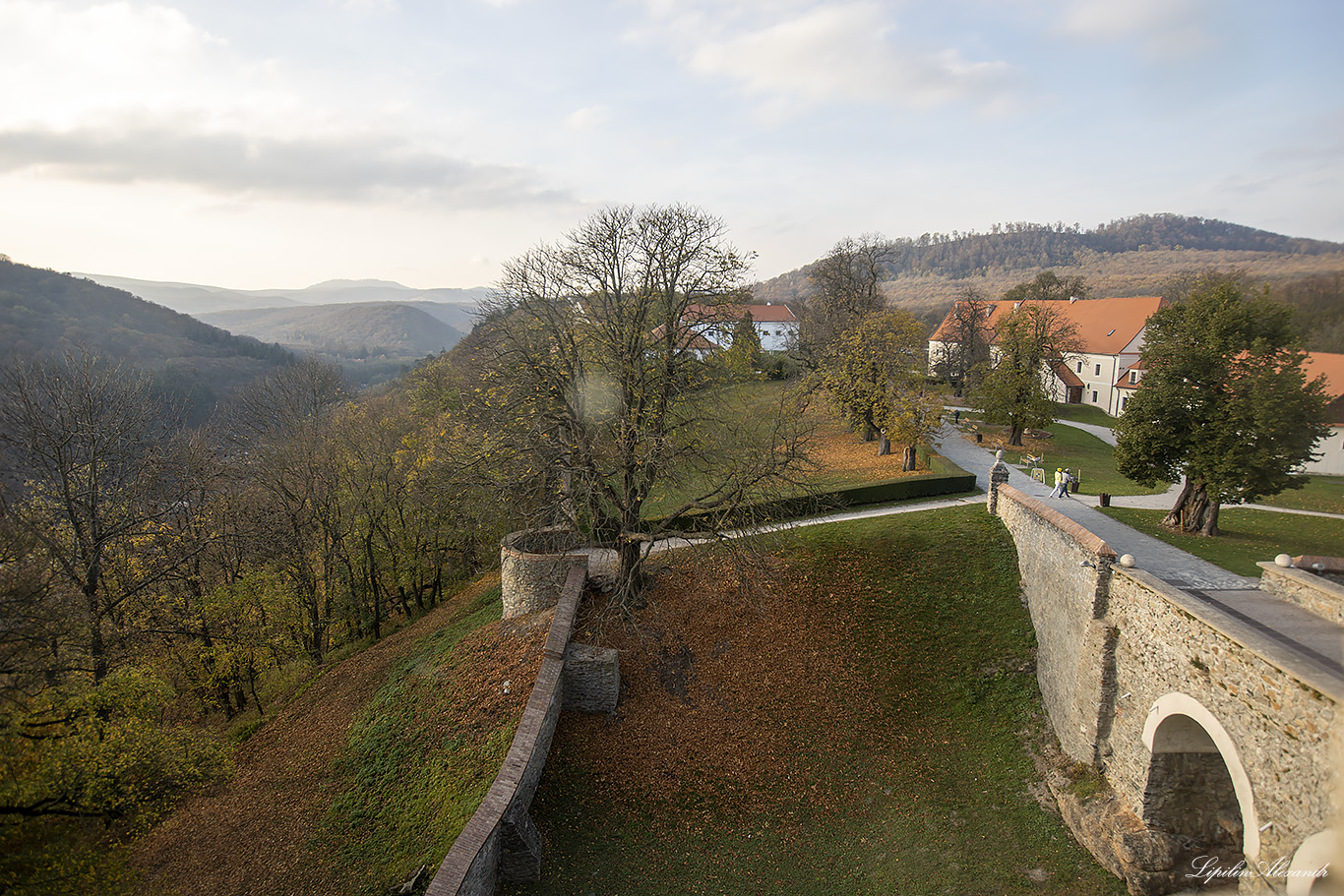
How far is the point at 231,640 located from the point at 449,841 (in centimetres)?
1218

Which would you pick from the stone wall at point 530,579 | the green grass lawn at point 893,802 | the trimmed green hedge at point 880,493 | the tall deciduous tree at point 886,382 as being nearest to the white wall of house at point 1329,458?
the green grass lawn at point 893,802

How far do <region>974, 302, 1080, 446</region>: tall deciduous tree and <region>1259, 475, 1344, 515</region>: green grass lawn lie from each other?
1215 cm

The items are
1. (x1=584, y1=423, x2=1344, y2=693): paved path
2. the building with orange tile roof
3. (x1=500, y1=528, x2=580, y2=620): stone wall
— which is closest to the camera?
(x1=584, y1=423, x2=1344, y2=693): paved path

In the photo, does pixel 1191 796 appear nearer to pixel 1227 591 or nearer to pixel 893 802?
pixel 1227 591

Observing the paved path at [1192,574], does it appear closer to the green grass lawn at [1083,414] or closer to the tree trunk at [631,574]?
the tree trunk at [631,574]

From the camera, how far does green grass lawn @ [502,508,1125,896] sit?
10531mm

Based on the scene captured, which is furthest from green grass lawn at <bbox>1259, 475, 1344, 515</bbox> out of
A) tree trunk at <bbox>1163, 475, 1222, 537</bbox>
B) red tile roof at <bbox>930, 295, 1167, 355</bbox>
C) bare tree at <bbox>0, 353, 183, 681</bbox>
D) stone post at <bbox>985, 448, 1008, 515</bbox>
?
bare tree at <bbox>0, 353, 183, 681</bbox>

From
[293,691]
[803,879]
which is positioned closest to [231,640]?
[293,691]

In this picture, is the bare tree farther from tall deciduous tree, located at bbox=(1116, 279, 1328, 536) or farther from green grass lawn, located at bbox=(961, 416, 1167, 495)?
green grass lawn, located at bbox=(961, 416, 1167, 495)

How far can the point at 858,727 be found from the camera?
13.3 meters

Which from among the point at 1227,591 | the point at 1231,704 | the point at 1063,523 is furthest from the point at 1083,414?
the point at 1231,704

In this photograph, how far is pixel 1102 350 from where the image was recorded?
49.0 metres

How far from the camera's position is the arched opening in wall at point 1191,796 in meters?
10.2

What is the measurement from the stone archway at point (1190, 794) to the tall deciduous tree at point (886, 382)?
16.0m
